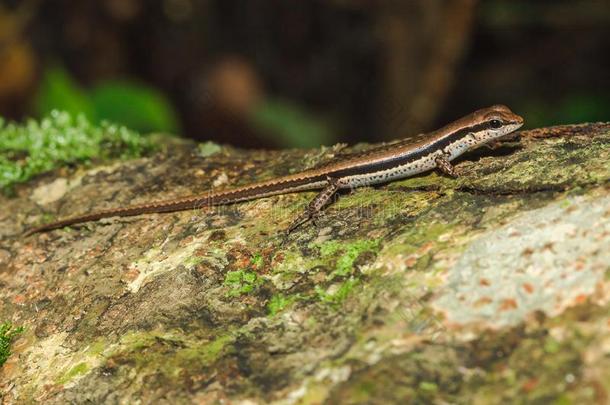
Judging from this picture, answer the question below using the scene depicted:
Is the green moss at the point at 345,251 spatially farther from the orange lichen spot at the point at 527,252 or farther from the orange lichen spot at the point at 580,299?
the orange lichen spot at the point at 580,299

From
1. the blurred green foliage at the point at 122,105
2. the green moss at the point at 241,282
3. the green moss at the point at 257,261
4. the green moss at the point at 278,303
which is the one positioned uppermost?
the blurred green foliage at the point at 122,105

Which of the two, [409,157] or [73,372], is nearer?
[73,372]

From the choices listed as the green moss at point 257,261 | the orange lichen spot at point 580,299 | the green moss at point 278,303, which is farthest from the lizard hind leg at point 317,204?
the orange lichen spot at point 580,299

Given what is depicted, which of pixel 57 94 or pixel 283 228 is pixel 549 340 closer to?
pixel 283 228

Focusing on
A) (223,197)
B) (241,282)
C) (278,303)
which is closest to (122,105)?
(223,197)

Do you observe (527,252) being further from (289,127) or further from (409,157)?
(289,127)
